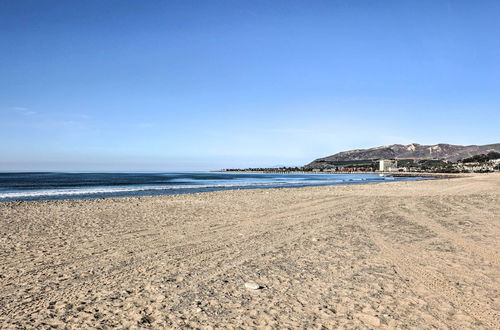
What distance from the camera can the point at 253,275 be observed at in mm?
6816

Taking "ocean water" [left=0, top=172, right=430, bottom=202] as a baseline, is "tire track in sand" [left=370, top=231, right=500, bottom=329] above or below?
below

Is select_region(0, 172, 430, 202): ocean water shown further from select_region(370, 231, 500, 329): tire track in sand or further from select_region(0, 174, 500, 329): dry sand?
select_region(370, 231, 500, 329): tire track in sand

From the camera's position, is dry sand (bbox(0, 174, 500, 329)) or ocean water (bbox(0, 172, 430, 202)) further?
ocean water (bbox(0, 172, 430, 202))

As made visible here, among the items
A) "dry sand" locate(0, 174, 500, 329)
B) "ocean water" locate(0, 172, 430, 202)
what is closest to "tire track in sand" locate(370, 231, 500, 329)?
"dry sand" locate(0, 174, 500, 329)

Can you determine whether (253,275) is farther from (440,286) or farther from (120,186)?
(120,186)

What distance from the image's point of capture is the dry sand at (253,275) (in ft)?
16.1

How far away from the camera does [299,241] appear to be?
9.98 metres

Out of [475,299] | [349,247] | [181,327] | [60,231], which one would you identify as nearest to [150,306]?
[181,327]

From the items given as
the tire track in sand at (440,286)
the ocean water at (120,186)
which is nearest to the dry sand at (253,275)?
the tire track in sand at (440,286)

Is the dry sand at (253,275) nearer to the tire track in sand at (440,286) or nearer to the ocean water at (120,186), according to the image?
the tire track in sand at (440,286)

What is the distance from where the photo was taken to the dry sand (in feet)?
16.1

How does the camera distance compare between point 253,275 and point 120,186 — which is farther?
point 120,186

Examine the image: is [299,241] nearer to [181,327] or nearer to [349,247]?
[349,247]

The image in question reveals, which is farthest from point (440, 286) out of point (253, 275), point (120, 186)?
point (120, 186)
